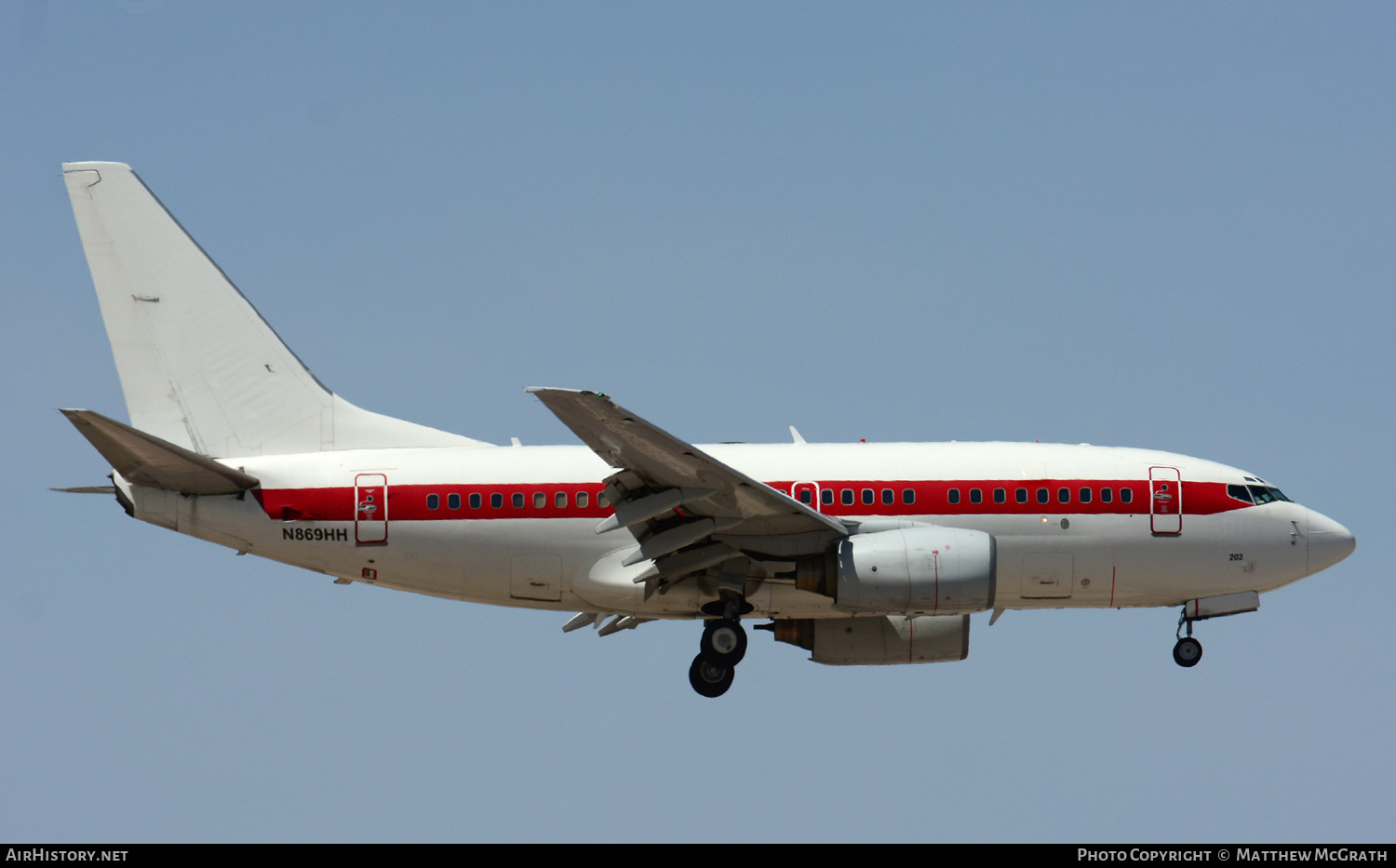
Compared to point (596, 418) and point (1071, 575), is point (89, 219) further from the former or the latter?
point (1071, 575)

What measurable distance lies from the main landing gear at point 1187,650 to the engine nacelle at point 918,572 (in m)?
5.27

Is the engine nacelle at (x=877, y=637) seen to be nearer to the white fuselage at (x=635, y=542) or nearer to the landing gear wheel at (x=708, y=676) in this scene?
the white fuselage at (x=635, y=542)

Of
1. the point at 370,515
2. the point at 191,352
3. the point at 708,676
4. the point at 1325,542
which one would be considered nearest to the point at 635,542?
the point at 708,676

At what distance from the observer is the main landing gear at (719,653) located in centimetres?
3089

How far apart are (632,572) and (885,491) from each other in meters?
5.11

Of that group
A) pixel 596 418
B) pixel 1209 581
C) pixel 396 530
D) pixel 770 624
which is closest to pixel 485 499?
pixel 396 530

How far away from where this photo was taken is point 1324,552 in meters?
32.4

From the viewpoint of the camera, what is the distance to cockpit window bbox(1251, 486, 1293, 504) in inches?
1271

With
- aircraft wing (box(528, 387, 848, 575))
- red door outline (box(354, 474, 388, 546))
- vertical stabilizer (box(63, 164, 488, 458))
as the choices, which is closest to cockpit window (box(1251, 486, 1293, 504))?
aircraft wing (box(528, 387, 848, 575))

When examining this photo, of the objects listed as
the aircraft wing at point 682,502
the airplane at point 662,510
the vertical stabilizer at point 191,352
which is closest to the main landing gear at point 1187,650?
the airplane at point 662,510

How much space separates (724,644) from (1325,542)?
1237 centimetres

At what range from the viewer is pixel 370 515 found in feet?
100

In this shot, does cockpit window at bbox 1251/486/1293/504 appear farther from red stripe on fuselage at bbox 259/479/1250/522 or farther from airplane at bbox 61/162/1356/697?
red stripe on fuselage at bbox 259/479/1250/522
